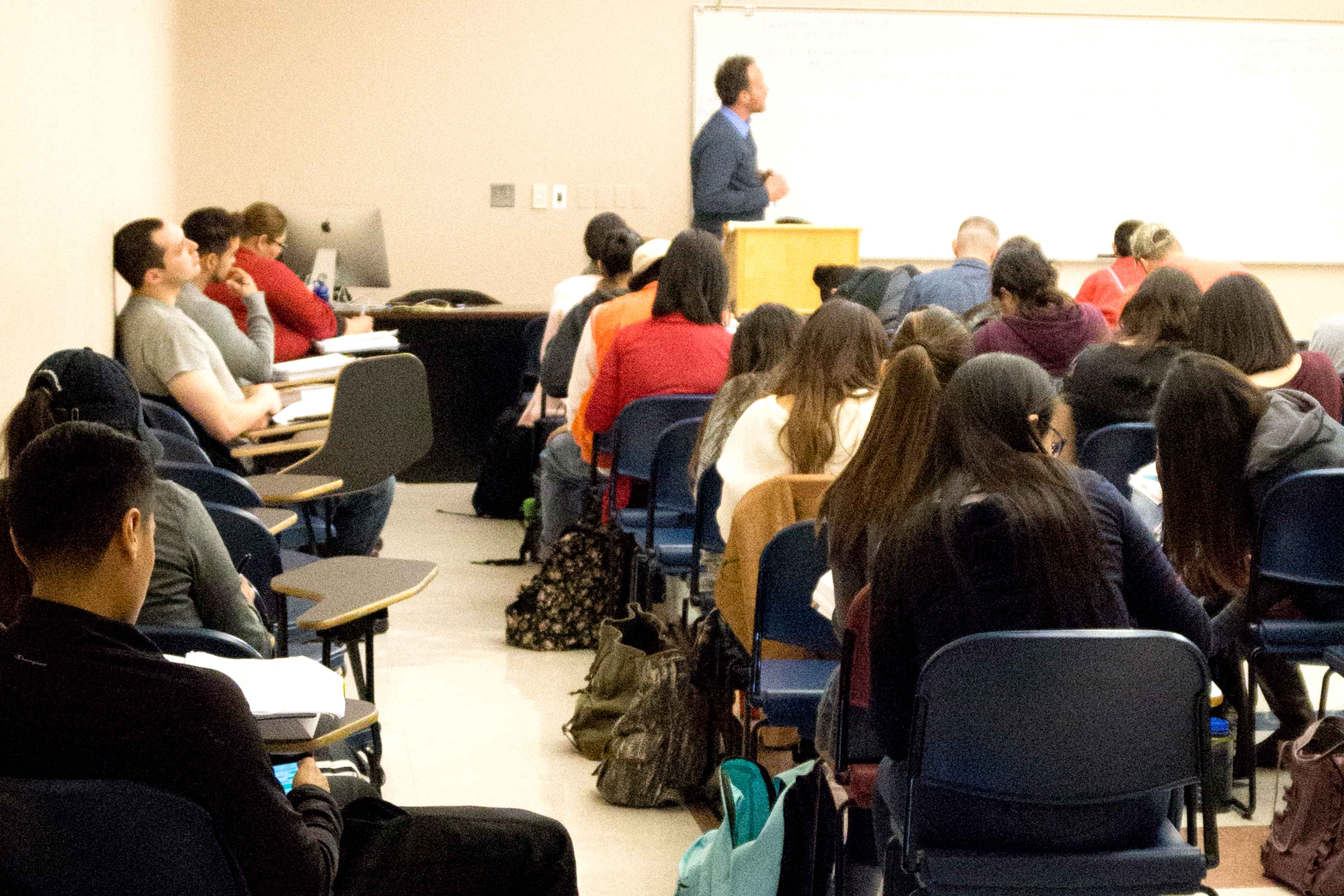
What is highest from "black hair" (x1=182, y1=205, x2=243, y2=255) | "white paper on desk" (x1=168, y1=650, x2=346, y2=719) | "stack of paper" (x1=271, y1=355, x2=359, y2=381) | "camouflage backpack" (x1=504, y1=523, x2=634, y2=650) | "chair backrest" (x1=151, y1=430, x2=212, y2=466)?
"black hair" (x1=182, y1=205, x2=243, y2=255)

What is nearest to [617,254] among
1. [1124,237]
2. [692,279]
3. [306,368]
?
[692,279]

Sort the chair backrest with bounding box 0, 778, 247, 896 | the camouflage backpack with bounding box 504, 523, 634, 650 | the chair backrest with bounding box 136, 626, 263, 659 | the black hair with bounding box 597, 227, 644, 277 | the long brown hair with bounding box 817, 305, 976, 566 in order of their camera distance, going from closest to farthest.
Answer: the chair backrest with bounding box 0, 778, 247, 896, the chair backrest with bounding box 136, 626, 263, 659, the long brown hair with bounding box 817, 305, 976, 566, the camouflage backpack with bounding box 504, 523, 634, 650, the black hair with bounding box 597, 227, 644, 277

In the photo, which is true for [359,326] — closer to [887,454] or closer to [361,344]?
[361,344]

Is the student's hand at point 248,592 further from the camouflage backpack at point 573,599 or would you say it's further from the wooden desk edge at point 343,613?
the camouflage backpack at point 573,599

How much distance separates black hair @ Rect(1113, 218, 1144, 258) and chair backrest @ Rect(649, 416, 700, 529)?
3269 mm

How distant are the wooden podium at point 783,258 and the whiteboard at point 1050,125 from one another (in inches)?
83.7

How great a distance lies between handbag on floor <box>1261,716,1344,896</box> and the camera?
276 cm

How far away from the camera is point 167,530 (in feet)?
8.02

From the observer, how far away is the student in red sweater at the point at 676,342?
4336 millimetres

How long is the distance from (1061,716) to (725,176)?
583cm

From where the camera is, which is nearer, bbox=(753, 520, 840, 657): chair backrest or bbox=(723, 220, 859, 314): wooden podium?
bbox=(753, 520, 840, 657): chair backrest

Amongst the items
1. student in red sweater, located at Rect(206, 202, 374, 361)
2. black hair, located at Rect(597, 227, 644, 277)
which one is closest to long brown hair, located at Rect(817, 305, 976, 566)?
black hair, located at Rect(597, 227, 644, 277)

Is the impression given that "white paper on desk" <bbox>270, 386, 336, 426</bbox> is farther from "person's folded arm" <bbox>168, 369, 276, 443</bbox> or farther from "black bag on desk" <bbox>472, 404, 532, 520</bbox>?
"black bag on desk" <bbox>472, 404, 532, 520</bbox>

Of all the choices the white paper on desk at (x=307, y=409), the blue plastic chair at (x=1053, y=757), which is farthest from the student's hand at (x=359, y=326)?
the blue plastic chair at (x=1053, y=757)
